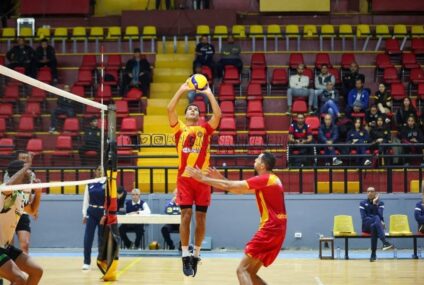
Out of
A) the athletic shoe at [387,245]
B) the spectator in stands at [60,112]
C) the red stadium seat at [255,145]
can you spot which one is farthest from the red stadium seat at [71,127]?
the athletic shoe at [387,245]

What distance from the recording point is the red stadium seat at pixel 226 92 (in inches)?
975

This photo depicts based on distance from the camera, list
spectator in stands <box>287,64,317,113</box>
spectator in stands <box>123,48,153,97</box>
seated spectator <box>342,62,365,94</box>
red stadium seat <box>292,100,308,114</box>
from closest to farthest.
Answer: red stadium seat <box>292,100,308,114</box>
spectator in stands <box>287,64,317,113</box>
seated spectator <box>342,62,365,94</box>
spectator in stands <box>123,48,153,97</box>

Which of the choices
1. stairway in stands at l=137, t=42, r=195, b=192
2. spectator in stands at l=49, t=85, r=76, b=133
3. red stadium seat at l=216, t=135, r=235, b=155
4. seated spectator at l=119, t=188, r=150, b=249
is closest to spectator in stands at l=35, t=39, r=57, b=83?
stairway in stands at l=137, t=42, r=195, b=192

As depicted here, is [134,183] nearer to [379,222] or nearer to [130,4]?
[379,222]

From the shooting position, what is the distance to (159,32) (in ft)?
96.5

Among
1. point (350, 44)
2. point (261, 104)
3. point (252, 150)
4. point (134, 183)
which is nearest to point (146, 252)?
point (134, 183)

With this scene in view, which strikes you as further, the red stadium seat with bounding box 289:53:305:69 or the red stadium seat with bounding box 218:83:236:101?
the red stadium seat with bounding box 289:53:305:69

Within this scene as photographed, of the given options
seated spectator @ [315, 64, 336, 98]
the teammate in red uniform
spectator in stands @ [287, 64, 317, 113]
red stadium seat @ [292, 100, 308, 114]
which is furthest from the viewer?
seated spectator @ [315, 64, 336, 98]

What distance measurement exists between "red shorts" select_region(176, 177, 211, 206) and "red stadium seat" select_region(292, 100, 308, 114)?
469 inches

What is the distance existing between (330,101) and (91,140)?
30.0 feet

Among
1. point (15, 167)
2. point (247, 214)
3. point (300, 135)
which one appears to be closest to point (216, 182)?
point (15, 167)

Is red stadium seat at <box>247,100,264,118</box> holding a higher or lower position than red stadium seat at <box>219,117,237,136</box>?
higher

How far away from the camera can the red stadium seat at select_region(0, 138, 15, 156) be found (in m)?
13.2

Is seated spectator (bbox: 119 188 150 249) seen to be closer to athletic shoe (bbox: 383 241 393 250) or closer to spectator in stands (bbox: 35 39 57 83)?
athletic shoe (bbox: 383 241 393 250)
